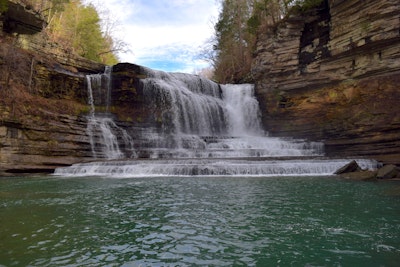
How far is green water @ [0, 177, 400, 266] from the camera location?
150 inches

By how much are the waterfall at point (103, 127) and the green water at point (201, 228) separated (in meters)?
10.3

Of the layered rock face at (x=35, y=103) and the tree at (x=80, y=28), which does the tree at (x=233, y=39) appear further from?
the layered rock face at (x=35, y=103)

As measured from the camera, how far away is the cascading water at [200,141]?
1374 centimetres

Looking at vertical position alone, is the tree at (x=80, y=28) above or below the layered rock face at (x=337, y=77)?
above

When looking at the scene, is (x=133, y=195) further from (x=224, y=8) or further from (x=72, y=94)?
(x=224, y=8)

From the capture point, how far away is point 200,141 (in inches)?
843

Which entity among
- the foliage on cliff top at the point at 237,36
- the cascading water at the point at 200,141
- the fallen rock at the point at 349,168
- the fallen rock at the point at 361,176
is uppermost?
Answer: the foliage on cliff top at the point at 237,36

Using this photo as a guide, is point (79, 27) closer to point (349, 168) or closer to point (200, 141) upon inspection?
point (200, 141)

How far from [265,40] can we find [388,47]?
1066 centimetres

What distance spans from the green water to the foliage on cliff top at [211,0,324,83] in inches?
928

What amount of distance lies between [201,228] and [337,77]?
20.3 metres

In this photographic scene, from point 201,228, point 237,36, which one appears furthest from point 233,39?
point 201,228

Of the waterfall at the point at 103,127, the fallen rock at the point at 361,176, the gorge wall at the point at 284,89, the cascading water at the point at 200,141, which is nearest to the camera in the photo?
the fallen rock at the point at 361,176

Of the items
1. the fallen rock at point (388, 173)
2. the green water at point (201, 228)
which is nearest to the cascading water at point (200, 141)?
the fallen rock at point (388, 173)
